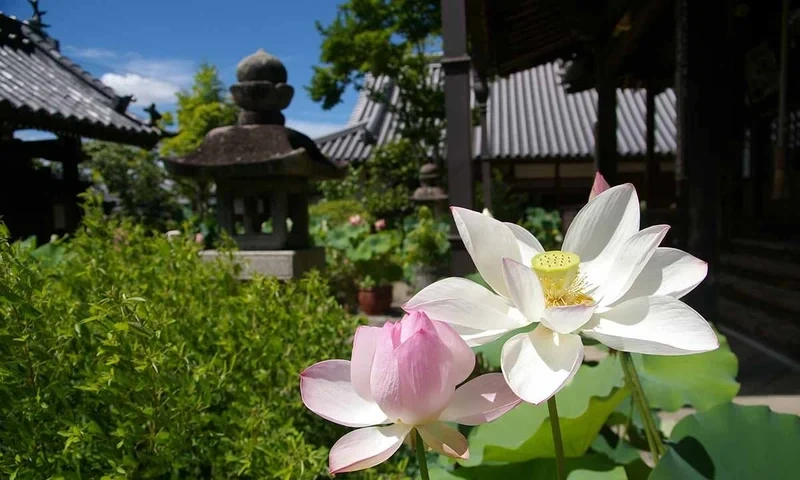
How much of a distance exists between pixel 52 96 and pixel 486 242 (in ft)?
21.5

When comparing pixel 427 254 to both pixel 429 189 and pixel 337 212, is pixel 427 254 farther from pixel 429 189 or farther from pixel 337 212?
pixel 337 212

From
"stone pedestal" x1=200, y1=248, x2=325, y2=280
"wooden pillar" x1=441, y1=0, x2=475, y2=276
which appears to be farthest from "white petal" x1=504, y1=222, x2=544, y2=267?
"stone pedestal" x1=200, y1=248, x2=325, y2=280

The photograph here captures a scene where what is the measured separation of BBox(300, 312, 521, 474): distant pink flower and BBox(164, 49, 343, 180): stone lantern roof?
3.51 m

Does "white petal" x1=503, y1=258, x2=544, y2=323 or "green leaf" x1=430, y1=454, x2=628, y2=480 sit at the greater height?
"white petal" x1=503, y1=258, x2=544, y2=323

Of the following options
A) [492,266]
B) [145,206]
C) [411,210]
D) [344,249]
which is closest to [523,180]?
[411,210]

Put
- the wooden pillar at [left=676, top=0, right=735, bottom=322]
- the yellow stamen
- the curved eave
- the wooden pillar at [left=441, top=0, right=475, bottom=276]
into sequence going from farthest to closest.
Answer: the curved eave < the wooden pillar at [left=441, top=0, right=475, bottom=276] < the wooden pillar at [left=676, top=0, right=735, bottom=322] < the yellow stamen

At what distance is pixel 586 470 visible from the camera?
30.3 inches

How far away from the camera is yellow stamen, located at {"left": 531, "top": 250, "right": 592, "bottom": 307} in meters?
0.48

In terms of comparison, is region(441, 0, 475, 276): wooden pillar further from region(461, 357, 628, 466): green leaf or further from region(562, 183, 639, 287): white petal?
region(562, 183, 639, 287): white petal

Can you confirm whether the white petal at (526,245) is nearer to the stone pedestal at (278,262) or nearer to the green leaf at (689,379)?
the green leaf at (689,379)

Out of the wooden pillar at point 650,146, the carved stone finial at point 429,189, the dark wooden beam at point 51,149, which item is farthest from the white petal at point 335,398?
the carved stone finial at point 429,189

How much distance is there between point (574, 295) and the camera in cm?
49

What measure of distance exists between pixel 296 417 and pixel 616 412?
1.99 feet

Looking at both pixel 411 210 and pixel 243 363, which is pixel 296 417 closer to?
pixel 243 363
